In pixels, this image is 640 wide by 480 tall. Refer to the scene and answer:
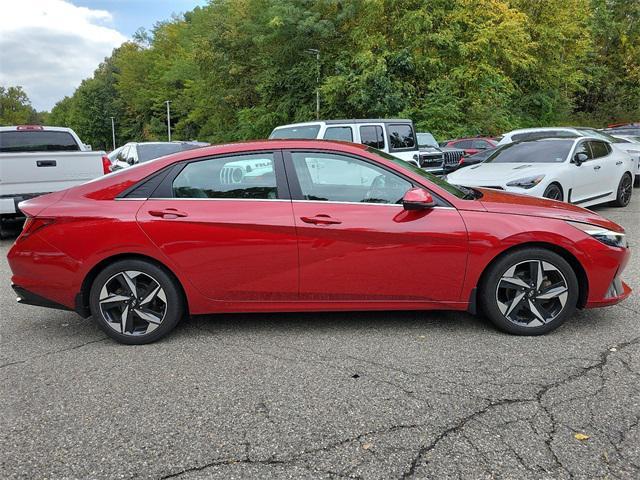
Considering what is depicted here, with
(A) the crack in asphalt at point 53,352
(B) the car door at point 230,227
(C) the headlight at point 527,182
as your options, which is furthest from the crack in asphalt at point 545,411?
(C) the headlight at point 527,182

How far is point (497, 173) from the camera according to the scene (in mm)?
8477

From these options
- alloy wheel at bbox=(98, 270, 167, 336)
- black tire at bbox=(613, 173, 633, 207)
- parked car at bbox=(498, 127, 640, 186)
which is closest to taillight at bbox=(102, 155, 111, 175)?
alloy wheel at bbox=(98, 270, 167, 336)

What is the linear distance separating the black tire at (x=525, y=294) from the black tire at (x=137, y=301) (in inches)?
93.3

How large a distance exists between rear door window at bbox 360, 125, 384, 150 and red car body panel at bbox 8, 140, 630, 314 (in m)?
6.82

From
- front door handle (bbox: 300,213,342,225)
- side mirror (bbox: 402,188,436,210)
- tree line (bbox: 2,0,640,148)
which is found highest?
tree line (bbox: 2,0,640,148)

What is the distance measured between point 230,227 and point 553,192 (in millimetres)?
6313

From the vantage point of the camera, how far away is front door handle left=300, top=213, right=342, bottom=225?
3.80 meters

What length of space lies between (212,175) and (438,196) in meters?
1.75

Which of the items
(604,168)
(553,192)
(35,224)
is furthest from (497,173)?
(35,224)

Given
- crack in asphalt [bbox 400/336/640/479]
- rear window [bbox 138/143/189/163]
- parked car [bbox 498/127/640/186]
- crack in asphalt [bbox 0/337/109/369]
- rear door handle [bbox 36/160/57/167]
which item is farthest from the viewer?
rear window [bbox 138/143/189/163]

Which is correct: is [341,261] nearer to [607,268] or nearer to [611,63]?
[607,268]

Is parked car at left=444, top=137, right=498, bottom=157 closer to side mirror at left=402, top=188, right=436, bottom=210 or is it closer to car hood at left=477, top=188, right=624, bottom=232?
car hood at left=477, top=188, right=624, bottom=232

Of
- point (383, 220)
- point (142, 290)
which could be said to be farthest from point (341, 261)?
point (142, 290)

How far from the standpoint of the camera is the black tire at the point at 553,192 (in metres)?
8.13
